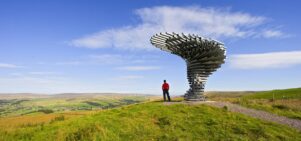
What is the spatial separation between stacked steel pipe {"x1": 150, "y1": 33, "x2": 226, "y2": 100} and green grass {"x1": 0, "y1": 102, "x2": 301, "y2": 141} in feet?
21.0

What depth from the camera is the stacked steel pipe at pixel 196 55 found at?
22.8 metres

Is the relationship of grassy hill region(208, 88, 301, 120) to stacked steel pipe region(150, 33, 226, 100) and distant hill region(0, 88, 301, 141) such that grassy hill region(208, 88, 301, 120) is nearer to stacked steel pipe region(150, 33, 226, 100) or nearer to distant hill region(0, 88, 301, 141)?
stacked steel pipe region(150, 33, 226, 100)

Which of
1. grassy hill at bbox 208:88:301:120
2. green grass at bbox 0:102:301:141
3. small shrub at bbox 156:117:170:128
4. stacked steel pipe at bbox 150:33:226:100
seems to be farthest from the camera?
stacked steel pipe at bbox 150:33:226:100

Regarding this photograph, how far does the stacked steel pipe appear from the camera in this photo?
22.8 metres

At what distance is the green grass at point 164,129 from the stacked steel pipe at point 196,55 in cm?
640

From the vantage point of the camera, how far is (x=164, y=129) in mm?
14625

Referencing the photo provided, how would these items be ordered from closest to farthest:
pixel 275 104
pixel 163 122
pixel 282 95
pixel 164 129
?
pixel 164 129 → pixel 163 122 → pixel 275 104 → pixel 282 95

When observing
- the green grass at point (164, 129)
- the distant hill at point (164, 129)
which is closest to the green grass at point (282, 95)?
the green grass at point (164, 129)

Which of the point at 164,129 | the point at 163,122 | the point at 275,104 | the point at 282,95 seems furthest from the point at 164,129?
the point at 282,95

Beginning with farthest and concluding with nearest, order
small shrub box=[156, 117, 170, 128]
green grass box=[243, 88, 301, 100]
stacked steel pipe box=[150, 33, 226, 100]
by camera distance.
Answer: green grass box=[243, 88, 301, 100]
stacked steel pipe box=[150, 33, 226, 100]
small shrub box=[156, 117, 170, 128]

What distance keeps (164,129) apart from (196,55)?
1057 centimetres

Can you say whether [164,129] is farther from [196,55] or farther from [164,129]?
[196,55]

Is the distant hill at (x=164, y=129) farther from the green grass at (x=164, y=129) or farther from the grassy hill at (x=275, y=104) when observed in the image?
the grassy hill at (x=275, y=104)

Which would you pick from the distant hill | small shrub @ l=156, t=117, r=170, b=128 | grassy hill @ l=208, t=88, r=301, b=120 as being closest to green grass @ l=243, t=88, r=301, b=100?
grassy hill @ l=208, t=88, r=301, b=120
